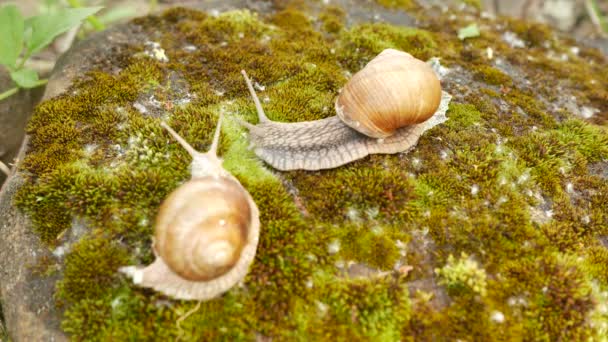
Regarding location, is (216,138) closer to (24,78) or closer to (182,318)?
(182,318)

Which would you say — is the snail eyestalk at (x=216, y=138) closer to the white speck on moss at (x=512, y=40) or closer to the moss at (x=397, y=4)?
the moss at (x=397, y=4)

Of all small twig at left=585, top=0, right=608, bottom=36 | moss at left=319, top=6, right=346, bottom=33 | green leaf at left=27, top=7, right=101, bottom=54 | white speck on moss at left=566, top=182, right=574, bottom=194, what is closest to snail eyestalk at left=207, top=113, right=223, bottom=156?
green leaf at left=27, top=7, right=101, bottom=54

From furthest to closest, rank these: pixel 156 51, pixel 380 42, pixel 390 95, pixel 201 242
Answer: pixel 380 42, pixel 156 51, pixel 390 95, pixel 201 242

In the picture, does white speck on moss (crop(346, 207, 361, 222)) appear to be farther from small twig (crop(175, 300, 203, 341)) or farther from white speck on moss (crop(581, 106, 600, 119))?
white speck on moss (crop(581, 106, 600, 119))

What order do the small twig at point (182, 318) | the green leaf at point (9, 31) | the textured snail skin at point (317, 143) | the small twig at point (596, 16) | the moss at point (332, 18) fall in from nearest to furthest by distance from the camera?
the small twig at point (182, 318) → the textured snail skin at point (317, 143) → the green leaf at point (9, 31) → the moss at point (332, 18) → the small twig at point (596, 16)

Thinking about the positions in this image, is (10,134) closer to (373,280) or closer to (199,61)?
(199,61)

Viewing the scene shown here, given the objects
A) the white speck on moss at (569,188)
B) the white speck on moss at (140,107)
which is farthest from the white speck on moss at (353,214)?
the white speck on moss at (140,107)

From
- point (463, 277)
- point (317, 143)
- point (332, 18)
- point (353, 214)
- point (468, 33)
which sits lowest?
point (463, 277)

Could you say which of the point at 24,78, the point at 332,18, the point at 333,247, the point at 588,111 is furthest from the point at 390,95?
the point at 24,78
